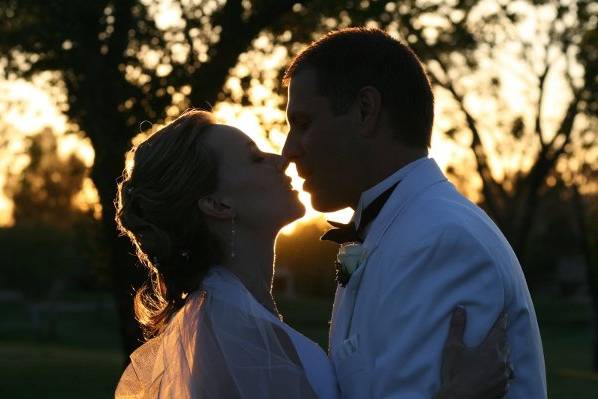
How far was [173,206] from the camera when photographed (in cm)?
436

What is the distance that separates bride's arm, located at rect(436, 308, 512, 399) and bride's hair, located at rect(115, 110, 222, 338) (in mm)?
1500

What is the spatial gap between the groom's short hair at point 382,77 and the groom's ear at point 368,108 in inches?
Result: 0.7

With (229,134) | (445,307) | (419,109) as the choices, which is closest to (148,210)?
(229,134)

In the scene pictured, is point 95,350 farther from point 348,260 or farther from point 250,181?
point 348,260

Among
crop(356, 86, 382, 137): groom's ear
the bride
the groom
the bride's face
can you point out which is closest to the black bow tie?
the groom

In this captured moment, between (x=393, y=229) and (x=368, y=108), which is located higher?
(x=368, y=108)

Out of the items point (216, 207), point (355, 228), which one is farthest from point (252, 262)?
point (355, 228)

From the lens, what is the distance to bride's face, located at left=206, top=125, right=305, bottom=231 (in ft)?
14.6

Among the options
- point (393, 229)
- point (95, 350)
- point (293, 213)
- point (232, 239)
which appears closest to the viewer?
point (393, 229)

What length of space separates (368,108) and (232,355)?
41.3 inches

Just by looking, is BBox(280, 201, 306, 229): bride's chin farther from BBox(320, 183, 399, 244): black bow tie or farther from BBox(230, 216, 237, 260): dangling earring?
BBox(320, 183, 399, 244): black bow tie

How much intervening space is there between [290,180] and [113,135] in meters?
8.84

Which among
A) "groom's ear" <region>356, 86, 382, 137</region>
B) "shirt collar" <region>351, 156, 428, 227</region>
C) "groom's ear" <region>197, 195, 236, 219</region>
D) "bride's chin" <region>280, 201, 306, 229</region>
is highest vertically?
"groom's ear" <region>356, 86, 382, 137</region>

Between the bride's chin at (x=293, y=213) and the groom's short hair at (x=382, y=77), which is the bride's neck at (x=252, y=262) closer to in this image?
the bride's chin at (x=293, y=213)
